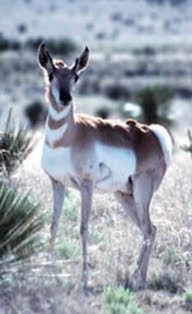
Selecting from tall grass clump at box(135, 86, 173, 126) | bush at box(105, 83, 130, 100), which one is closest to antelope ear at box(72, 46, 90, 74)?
tall grass clump at box(135, 86, 173, 126)

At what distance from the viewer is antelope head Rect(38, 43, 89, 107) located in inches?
387

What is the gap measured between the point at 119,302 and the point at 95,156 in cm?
162

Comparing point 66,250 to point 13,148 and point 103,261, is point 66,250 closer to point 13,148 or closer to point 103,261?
point 103,261

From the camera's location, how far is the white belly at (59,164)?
9.85 metres

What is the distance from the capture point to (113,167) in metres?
10.2

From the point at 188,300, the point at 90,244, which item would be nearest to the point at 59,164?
the point at 90,244

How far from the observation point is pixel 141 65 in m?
67.4

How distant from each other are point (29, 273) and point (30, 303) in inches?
10.9

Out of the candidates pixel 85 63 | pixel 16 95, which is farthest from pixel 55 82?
pixel 16 95

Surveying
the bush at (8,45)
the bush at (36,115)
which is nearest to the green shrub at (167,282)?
the bush at (36,115)

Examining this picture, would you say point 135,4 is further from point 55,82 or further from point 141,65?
point 55,82

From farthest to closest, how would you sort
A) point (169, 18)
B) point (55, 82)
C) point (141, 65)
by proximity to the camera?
point (169, 18)
point (141, 65)
point (55, 82)

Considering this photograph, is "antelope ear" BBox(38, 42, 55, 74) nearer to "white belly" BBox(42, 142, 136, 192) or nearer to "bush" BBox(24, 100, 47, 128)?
"white belly" BBox(42, 142, 136, 192)

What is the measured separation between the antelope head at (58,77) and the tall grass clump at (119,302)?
68.2 inches
